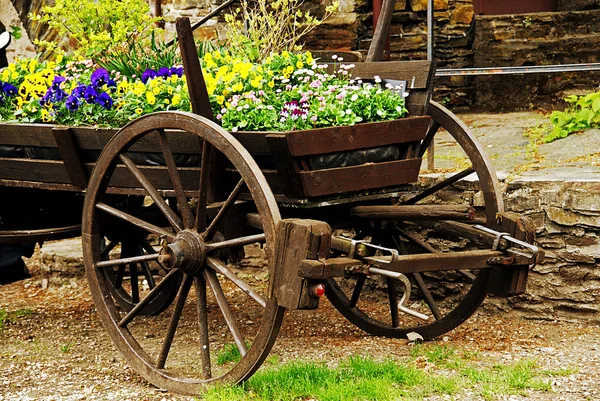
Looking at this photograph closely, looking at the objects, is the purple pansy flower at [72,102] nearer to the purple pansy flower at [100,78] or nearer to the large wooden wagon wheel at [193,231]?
the purple pansy flower at [100,78]

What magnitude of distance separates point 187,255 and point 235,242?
0.22 metres

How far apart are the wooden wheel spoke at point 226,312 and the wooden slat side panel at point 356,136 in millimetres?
607

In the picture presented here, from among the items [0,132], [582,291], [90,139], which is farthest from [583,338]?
[0,132]

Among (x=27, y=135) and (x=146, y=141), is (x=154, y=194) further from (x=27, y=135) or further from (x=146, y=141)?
(x=27, y=135)

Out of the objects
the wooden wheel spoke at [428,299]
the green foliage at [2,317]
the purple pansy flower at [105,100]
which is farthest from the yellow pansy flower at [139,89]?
the green foliage at [2,317]

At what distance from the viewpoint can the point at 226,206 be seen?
12.5 feet

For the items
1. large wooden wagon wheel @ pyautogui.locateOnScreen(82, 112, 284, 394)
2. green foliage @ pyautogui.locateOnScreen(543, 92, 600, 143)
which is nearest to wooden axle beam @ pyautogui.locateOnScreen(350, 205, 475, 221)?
large wooden wagon wheel @ pyautogui.locateOnScreen(82, 112, 284, 394)

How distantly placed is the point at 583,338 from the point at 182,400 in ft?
6.74

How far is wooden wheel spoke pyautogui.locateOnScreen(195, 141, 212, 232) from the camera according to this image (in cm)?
384

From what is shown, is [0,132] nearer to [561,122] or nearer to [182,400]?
[182,400]

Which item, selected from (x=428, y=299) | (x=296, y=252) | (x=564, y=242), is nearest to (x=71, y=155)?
(x=296, y=252)

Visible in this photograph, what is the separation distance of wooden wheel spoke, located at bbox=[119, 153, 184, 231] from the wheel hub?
0.37ft

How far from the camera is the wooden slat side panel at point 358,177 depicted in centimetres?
383

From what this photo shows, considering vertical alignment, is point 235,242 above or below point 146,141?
below
